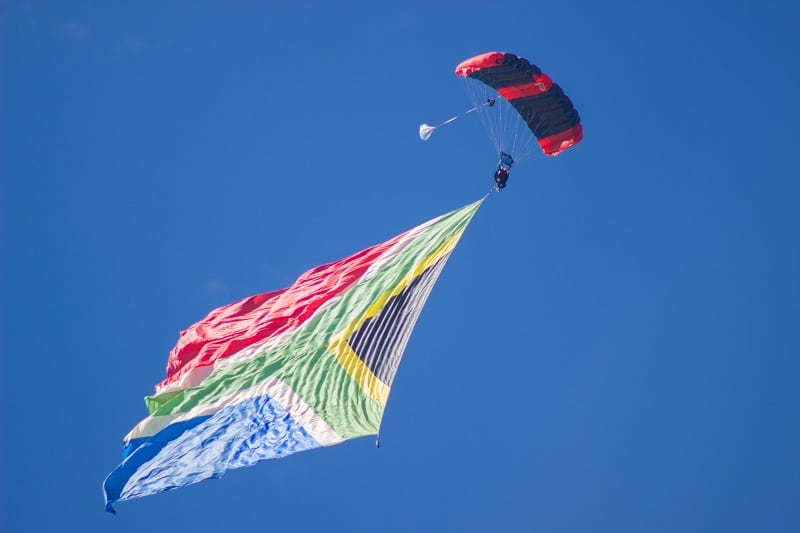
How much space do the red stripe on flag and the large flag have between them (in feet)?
0.07

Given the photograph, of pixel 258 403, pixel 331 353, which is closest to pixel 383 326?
pixel 331 353

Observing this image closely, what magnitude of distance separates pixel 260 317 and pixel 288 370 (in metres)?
1.37

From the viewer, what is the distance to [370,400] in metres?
21.4

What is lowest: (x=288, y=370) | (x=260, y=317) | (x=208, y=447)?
(x=208, y=447)

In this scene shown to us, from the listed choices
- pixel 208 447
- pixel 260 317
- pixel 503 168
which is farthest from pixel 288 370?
pixel 503 168

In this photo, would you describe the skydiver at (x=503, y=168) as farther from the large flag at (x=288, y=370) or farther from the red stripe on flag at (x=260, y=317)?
the red stripe on flag at (x=260, y=317)

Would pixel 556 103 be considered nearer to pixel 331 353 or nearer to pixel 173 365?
pixel 331 353

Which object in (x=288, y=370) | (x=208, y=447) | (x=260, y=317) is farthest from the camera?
(x=260, y=317)

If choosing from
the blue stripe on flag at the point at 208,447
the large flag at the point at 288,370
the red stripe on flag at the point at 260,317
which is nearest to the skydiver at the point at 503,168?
the large flag at the point at 288,370

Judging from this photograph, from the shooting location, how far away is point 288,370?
22.1m

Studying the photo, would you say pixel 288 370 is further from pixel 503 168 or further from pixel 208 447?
pixel 503 168

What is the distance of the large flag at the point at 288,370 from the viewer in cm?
2086

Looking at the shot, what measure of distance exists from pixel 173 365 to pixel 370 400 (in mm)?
3645

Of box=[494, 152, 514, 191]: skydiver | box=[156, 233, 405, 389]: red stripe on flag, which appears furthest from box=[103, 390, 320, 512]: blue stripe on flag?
box=[494, 152, 514, 191]: skydiver
